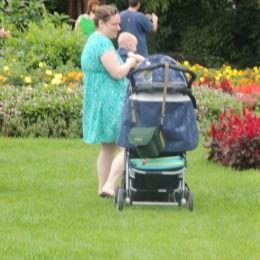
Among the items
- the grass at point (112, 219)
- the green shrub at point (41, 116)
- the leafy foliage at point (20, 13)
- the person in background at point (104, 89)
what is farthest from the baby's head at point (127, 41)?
the leafy foliage at point (20, 13)

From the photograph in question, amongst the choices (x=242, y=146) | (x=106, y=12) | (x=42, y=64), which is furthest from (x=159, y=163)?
(x=42, y=64)

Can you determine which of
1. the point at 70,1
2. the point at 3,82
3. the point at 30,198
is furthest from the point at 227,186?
the point at 70,1

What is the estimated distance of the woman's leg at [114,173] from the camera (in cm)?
823

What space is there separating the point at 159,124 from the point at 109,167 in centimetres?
106

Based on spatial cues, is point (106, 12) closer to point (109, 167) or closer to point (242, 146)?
point (109, 167)

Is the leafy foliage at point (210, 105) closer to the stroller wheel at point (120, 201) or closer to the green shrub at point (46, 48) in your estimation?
the green shrub at point (46, 48)

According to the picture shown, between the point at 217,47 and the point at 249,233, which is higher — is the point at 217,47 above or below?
below

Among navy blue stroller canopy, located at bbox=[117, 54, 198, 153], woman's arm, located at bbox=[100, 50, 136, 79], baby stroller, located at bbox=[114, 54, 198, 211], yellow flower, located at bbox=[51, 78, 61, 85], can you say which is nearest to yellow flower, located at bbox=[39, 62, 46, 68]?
yellow flower, located at bbox=[51, 78, 61, 85]

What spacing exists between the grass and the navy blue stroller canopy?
0.55 meters

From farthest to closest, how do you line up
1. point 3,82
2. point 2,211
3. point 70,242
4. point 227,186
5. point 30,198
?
point 3,82
point 227,186
point 30,198
point 2,211
point 70,242

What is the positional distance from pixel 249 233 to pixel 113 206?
4.54 ft

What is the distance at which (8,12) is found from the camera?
1794 cm

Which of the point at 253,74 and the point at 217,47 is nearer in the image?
the point at 253,74

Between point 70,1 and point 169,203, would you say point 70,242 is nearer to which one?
point 169,203
